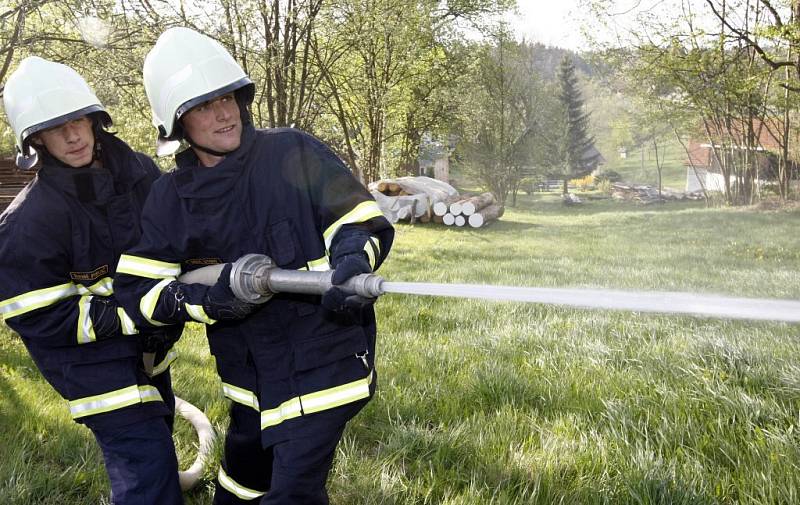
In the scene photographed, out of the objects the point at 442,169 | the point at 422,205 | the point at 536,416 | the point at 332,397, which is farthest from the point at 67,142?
the point at 442,169

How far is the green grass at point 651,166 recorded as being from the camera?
41.4m

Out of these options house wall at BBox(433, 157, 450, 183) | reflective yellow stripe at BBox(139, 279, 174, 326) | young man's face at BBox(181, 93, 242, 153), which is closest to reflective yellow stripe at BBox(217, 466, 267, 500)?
reflective yellow stripe at BBox(139, 279, 174, 326)

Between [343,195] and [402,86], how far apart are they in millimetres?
17272

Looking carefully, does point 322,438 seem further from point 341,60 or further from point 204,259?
point 341,60

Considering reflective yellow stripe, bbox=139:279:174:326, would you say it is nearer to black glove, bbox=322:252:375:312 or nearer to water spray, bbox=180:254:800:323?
water spray, bbox=180:254:800:323

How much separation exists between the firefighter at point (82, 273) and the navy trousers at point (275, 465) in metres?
0.25

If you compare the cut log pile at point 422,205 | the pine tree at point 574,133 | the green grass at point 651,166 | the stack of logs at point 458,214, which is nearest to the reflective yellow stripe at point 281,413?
the cut log pile at point 422,205

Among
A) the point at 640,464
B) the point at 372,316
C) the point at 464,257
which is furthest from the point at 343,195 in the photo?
the point at 464,257

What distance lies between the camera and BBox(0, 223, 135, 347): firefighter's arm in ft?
7.01

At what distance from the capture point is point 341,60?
16.5 m

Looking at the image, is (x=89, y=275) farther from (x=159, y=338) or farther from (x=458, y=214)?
(x=458, y=214)

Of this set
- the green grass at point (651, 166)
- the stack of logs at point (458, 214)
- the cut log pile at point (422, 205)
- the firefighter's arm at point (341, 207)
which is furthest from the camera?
the green grass at point (651, 166)

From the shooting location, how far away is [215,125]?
6.81 feet

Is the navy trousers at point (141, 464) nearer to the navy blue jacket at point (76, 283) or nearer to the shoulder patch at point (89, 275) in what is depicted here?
the navy blue jacket at point (76, 283)
